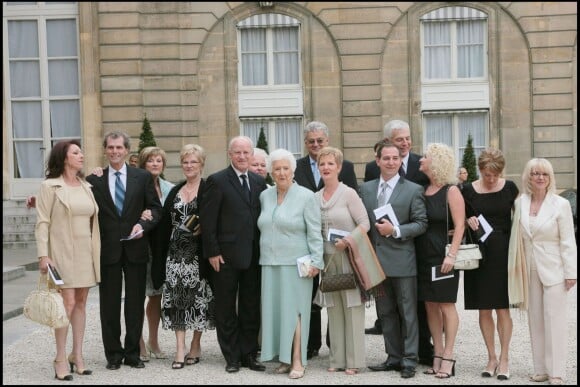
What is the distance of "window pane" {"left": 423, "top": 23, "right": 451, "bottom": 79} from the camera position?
Result: 67.7 ft

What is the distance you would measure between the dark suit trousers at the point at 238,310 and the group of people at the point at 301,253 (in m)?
0.01

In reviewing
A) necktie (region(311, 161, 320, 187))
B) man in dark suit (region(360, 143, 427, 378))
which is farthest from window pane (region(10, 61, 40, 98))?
man in dark suit (region(360, 143, 427, 378))

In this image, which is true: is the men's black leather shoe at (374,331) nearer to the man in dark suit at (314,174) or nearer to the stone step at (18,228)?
the man in dark suit at (314,174)

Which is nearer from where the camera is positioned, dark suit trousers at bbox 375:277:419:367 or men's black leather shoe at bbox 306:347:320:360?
dark suit trousers at bbox 375:277:419:367

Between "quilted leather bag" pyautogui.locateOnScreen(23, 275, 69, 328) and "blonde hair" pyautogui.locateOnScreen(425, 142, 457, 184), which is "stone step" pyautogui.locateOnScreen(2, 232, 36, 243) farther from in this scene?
"blonde hair" pyautogui.locateOnScreen(425, 142, 457, 184)

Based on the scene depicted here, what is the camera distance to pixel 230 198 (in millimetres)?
7496

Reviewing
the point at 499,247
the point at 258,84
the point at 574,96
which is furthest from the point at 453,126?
the point at 499,247

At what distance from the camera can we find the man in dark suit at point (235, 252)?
744cm

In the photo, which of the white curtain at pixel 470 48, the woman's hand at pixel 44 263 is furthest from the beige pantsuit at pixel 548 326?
the white curtain at pixel 470 48

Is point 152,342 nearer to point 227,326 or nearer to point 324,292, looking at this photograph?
point 227,326

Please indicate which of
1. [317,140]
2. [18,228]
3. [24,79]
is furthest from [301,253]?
[24,79]

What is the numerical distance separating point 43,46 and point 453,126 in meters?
10.6

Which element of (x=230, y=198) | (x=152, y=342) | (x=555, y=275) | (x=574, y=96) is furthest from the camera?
(x=574, y=96)

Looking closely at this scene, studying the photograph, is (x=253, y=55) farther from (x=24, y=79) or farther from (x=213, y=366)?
(x=213, y=366)
